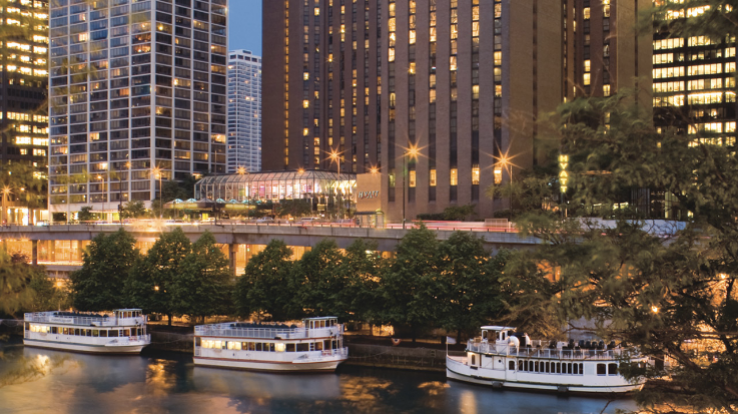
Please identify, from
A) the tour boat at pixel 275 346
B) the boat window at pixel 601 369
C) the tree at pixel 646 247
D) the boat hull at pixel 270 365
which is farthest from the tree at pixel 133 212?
the tree at pixel 646 247

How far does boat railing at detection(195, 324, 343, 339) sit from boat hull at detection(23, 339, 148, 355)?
32.4 feet

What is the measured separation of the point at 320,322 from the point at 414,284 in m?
9.30

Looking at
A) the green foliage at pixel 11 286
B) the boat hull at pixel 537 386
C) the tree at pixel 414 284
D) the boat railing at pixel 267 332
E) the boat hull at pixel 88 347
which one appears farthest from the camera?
the boat hull at pixel 88 347

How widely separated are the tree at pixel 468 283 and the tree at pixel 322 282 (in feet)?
33.9

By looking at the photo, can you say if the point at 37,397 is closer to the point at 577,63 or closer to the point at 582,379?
the point at 582,379

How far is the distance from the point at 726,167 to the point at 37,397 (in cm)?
5248

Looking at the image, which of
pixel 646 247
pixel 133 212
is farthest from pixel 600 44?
pixel 646 247

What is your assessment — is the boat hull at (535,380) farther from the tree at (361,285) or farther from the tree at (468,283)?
the tree at (361,285)

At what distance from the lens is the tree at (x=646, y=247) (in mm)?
15375

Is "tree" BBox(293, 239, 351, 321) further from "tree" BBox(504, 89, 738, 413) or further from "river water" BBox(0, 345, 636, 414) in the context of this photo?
"tree" BBox(504, 89, 738, 413)

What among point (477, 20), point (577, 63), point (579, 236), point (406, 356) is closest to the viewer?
point (579, 236)

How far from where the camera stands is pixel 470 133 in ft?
370

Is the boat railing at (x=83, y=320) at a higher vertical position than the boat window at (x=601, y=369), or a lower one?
→ higher

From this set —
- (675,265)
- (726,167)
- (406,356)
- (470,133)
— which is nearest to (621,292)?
(675,265)
